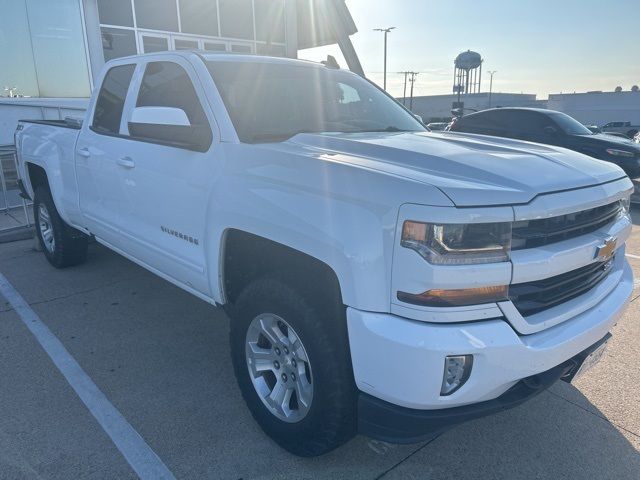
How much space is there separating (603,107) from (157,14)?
5883 centimetres

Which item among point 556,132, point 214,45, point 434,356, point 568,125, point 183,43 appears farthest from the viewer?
point 214,45

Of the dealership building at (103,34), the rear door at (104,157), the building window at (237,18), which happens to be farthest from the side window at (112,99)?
the building window at (237,18)

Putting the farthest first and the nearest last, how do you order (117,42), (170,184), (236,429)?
(117,42), (170,184), (236,429)

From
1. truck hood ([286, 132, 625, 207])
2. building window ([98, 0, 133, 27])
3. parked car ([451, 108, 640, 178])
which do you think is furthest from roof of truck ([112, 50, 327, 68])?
building window ([98, 0, 133, 27])

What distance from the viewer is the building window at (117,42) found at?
1185cm

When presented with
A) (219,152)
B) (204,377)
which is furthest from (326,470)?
(219,152)

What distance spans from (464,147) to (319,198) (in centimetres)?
96

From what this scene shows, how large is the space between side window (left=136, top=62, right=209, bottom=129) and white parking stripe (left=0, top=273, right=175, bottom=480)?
1768mm

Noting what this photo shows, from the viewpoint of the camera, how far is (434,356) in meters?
1.81

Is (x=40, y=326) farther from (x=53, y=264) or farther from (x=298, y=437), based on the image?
(x=298, y=437)

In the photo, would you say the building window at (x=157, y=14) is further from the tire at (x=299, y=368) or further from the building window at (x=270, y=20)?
the tire at (x=299, y=368)

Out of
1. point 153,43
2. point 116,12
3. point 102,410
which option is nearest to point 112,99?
point 102,410

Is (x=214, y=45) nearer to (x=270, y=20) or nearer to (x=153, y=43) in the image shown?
(x=153, y=43)

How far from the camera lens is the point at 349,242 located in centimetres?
199
